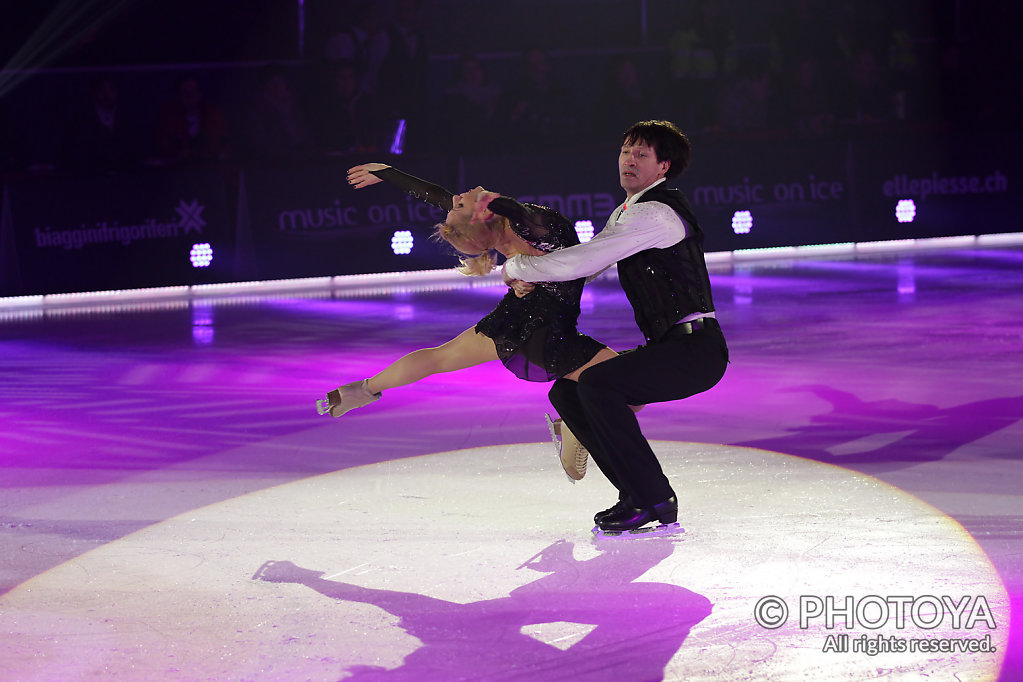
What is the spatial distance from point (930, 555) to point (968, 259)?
9.21 meters

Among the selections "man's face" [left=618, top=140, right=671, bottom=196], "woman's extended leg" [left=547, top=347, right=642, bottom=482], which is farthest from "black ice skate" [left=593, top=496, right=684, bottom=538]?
"man's face" [left=618, top=140, right=671, bottom=196]

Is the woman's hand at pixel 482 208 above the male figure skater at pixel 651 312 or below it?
above

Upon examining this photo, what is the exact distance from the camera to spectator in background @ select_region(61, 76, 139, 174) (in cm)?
1145

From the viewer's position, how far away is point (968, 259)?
12.2 m

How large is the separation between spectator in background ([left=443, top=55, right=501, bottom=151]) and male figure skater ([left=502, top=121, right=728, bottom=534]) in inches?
363

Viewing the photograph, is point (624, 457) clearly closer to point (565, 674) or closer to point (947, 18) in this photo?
point (565, 674)

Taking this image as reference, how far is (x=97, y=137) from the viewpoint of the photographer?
37.8ft

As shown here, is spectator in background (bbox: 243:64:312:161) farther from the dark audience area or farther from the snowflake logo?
the snowflake logo

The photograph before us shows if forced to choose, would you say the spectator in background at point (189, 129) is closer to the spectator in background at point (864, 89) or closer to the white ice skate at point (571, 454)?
the spectator in background at point (864, 89)

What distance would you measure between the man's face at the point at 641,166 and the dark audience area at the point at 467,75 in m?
8.27

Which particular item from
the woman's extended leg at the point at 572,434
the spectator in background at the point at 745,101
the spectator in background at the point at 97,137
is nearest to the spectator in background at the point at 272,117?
the spectator in background at the point at 97,137

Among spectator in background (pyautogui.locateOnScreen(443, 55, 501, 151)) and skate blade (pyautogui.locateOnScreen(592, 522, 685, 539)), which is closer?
skate blade (pyautogui.locateOnScreen(592, 522, 685, 539))

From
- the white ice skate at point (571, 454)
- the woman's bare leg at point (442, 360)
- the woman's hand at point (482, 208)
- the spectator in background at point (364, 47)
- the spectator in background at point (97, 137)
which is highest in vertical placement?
the spectator in background at point (364, 47)

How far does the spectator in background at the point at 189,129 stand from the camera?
459 inches
